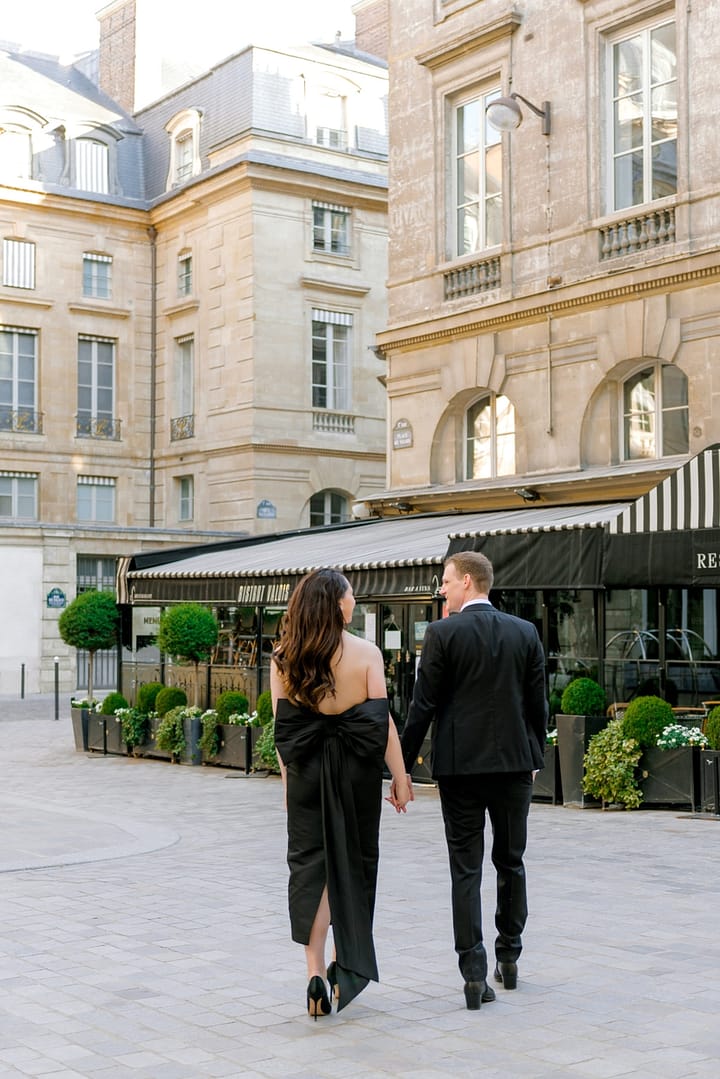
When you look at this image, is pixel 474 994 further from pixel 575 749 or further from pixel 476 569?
pixel 575 749

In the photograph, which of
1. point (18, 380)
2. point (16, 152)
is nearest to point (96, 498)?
point (18, 380)

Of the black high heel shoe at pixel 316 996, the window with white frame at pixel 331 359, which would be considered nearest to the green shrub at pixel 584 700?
the black high heel shoe at pixel 316 996

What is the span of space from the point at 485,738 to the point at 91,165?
116 ft

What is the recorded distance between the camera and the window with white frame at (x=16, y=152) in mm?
37188

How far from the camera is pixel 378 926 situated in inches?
297

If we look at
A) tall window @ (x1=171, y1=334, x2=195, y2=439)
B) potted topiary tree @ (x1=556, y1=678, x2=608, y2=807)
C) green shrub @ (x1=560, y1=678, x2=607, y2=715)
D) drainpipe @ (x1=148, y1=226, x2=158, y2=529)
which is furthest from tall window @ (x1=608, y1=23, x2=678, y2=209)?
drainpipe @ (x1=148, y1=226, x2=158, y2=529)

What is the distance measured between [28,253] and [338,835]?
33.3 m

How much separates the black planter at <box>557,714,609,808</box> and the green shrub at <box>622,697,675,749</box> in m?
0.46

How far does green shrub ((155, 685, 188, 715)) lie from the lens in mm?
17922

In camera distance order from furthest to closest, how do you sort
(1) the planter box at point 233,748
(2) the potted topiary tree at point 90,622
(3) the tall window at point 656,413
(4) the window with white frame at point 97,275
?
1. (4) the window with white frame at point 97,275
2. (2) the potted topiary tree at point 90,622
3. (3) the tall window at point 656,413
4. (1) the planter box at point 233,748

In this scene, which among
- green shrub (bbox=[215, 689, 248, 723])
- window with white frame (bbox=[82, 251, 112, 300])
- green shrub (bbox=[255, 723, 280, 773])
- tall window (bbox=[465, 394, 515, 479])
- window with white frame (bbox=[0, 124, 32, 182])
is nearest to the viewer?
green shrub (bbox=[255, 723, 280, 773])

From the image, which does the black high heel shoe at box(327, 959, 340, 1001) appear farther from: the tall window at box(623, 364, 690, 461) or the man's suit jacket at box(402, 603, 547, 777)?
the tall window at box(623, 364, 690, 461)

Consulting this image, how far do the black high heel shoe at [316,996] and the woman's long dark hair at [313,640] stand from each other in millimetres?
1088

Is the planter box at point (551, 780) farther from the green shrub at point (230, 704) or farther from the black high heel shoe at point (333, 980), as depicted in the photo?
the black high heel shoe at point (333, 980)
